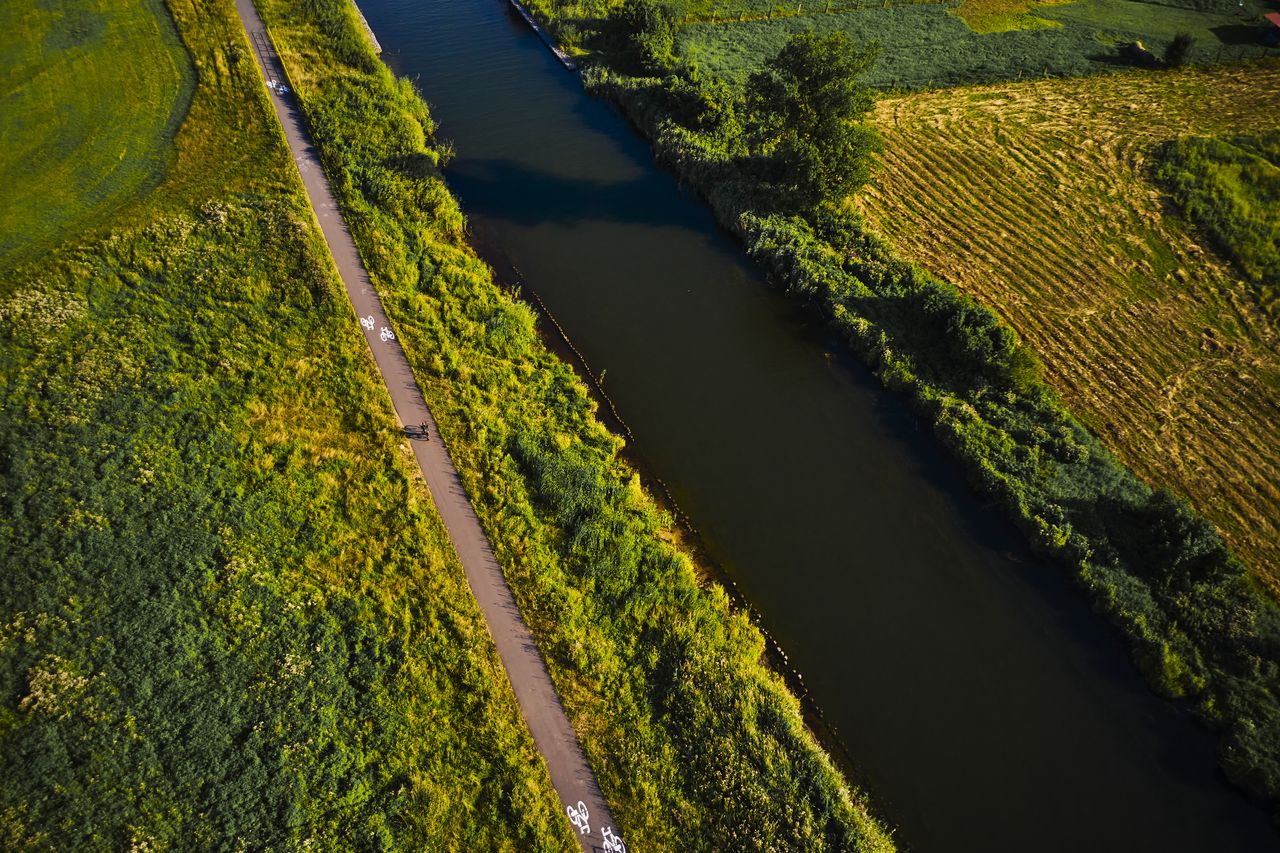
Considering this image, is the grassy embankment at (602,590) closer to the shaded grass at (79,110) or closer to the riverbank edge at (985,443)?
the riverbank edge at (985,443)

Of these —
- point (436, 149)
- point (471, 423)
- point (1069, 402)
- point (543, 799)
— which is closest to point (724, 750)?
point (543, 799)

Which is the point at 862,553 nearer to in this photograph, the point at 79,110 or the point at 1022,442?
the point at 1022,442

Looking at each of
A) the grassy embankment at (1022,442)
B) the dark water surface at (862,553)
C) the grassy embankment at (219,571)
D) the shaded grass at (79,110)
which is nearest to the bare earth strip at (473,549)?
the grassy embankment at (219,571)

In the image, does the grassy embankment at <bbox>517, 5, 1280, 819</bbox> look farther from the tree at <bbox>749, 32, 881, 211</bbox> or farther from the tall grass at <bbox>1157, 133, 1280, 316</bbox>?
the tall grass at <bbox>1157, 133, 1280, 316</bbox>

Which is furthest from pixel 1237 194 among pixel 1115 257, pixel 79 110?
pixel 79 110

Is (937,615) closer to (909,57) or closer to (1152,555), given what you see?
(1152,555)

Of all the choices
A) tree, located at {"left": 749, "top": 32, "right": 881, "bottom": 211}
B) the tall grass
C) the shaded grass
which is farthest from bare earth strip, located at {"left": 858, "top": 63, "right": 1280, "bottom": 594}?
the shaded grass
